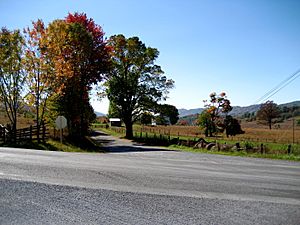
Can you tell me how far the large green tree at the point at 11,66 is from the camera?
85.6 feet

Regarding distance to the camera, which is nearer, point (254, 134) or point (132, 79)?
point (132, 79)

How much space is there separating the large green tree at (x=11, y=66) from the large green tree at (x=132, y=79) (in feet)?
55.1

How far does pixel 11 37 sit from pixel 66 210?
24.6 metres

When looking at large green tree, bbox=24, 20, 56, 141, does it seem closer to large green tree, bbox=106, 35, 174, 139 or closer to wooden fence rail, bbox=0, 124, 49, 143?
wooden fence rail, bbox=0, 124, 49, 143

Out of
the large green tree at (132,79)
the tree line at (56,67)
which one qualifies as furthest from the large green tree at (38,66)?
the large green tree at (132,79)

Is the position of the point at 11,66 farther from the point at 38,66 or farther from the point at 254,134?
the point at 254,134

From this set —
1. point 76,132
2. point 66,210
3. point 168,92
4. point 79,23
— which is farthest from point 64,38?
point 66,210

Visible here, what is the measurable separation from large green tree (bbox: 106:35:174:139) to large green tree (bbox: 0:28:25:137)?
16808 mm

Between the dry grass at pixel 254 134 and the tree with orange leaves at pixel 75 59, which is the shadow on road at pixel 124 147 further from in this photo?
the dry grass at pixel 254 134

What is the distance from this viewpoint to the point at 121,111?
144 ft

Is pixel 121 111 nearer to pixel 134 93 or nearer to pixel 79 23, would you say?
pixel 134 93

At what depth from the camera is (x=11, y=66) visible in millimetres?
26391

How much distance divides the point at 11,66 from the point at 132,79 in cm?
1943

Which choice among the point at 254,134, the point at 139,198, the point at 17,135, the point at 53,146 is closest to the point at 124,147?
the point at 53,146
